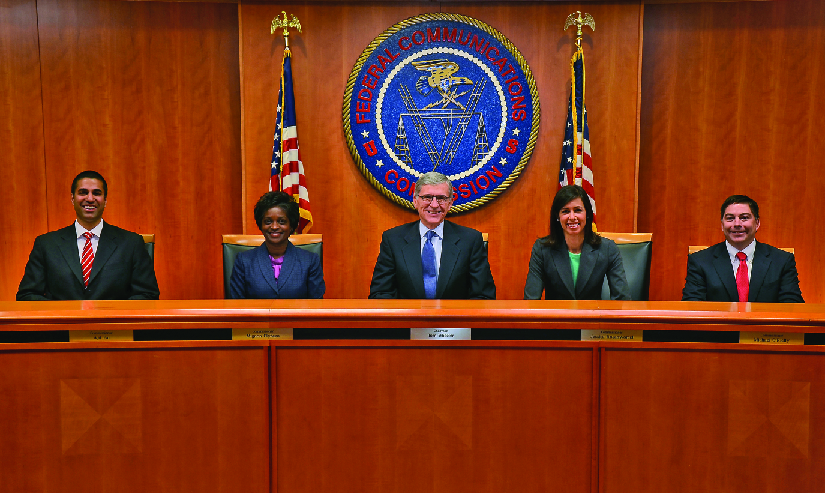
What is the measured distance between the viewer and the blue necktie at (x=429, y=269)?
240 cm

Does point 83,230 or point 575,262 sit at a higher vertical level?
point 83,230

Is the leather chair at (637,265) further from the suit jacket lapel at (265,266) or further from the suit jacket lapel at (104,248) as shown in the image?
the suit jacket lapel at (104,248)

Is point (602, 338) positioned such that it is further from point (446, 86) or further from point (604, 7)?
point (604, 7)

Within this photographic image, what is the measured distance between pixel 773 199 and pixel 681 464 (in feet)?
9.77

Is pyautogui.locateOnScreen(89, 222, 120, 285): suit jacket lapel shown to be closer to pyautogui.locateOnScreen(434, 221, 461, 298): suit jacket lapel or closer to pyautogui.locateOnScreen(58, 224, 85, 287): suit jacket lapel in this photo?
pyautogui.locateOnScreen(58, 224, 85, 287): suit jacket lapel

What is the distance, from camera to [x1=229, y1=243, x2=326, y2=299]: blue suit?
Result: 239cm

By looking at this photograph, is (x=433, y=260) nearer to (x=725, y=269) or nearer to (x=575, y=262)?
(x=575, y=262)

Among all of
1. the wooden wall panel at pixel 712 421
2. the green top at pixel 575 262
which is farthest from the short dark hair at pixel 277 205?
the wooden wall panel at pixel 712 421

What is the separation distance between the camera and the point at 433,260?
242 centimetres

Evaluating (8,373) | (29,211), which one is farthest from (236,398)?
(29,211)

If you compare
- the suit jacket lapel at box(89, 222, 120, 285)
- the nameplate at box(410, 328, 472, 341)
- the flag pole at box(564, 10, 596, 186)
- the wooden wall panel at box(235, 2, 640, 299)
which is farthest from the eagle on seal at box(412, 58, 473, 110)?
the nameplate at box(410, 328, 472, 341)

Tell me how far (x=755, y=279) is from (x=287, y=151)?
275 cm

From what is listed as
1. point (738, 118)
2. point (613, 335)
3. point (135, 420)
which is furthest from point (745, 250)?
point (135, 420)

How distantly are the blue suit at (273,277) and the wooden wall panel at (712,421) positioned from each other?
55.5 inches
